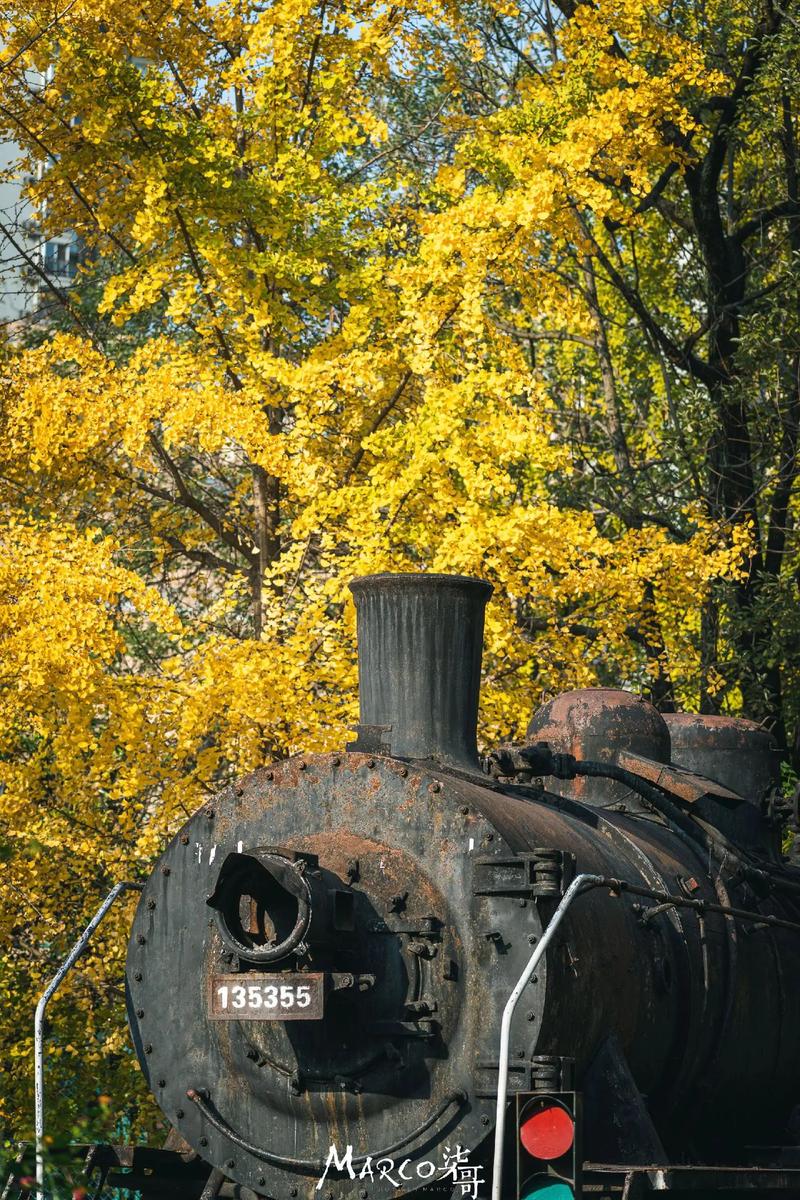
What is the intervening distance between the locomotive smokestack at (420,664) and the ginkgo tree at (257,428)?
380 centimetres

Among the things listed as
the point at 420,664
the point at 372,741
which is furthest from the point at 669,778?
the point at 372,741

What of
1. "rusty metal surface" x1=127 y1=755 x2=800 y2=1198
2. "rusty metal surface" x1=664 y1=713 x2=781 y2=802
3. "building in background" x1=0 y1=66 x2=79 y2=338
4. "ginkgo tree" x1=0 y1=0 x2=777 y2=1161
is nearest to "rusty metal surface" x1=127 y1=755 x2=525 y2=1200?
"rusty metal surface" x1=127 y1=755 x2=800 y2=1198

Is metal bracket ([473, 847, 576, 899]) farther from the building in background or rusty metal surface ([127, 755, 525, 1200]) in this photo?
the building in background

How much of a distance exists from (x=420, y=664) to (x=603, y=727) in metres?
1.89

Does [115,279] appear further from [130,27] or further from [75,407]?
[130,27]

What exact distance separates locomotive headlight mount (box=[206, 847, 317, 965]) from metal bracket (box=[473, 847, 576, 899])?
66cm

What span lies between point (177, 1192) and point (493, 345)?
7714 mm

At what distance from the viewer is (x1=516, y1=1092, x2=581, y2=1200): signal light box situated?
220 inches

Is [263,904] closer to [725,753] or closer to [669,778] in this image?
[669,778]

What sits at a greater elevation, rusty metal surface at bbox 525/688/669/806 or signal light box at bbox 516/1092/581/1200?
rusty metal surface at bbox 525/688/669/806

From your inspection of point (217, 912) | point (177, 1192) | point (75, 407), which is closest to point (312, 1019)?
point (217, 912)

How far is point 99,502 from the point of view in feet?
48.0

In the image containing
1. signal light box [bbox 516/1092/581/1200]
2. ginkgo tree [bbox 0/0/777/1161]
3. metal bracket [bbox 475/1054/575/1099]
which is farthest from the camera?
ginkgo tree [bbox 0/0/777/1161]

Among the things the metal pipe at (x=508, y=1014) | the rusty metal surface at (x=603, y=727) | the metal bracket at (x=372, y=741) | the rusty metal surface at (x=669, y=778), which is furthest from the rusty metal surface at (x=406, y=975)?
the rusty metal surface at (x=603, y=727)
